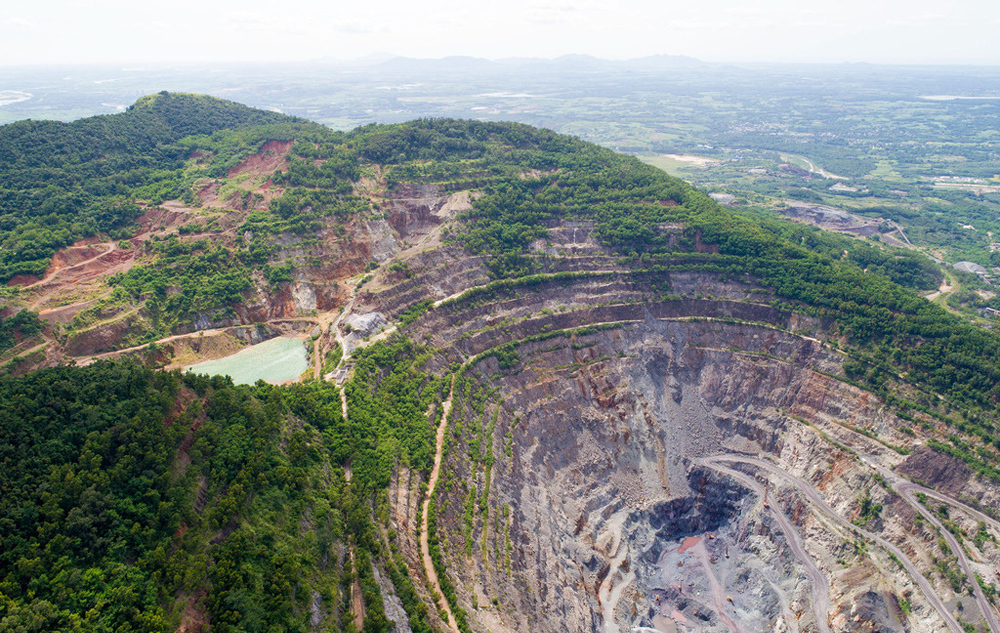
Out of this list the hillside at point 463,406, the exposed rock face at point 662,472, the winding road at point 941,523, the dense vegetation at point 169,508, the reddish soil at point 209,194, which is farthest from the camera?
the reddish soil at point 209,194

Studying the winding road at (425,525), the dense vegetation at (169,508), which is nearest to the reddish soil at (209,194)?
the dense vegetation at (169,508)

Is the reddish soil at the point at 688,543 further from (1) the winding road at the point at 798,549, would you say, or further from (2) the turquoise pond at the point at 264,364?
(2) the turquoise pond at the point at 264,364

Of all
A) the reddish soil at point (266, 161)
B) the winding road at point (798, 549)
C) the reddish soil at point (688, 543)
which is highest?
the reddish soil at point (266, 161)

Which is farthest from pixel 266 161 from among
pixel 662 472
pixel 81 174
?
pixel 662 472

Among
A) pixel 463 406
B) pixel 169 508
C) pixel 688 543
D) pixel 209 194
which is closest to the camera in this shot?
pixel 169 508

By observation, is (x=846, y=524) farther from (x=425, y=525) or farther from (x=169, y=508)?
(x=169, y=508)

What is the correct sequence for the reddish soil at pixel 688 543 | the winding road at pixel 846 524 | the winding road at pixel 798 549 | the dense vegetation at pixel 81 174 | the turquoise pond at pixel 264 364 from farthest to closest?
the dense vegetation at pixel 81 174 < the turquoise pond at pixel 264 364 < the reddish soil at pixel 688 543 < the winding road at pixel 798 549 < the winding road at pixel 846 524
